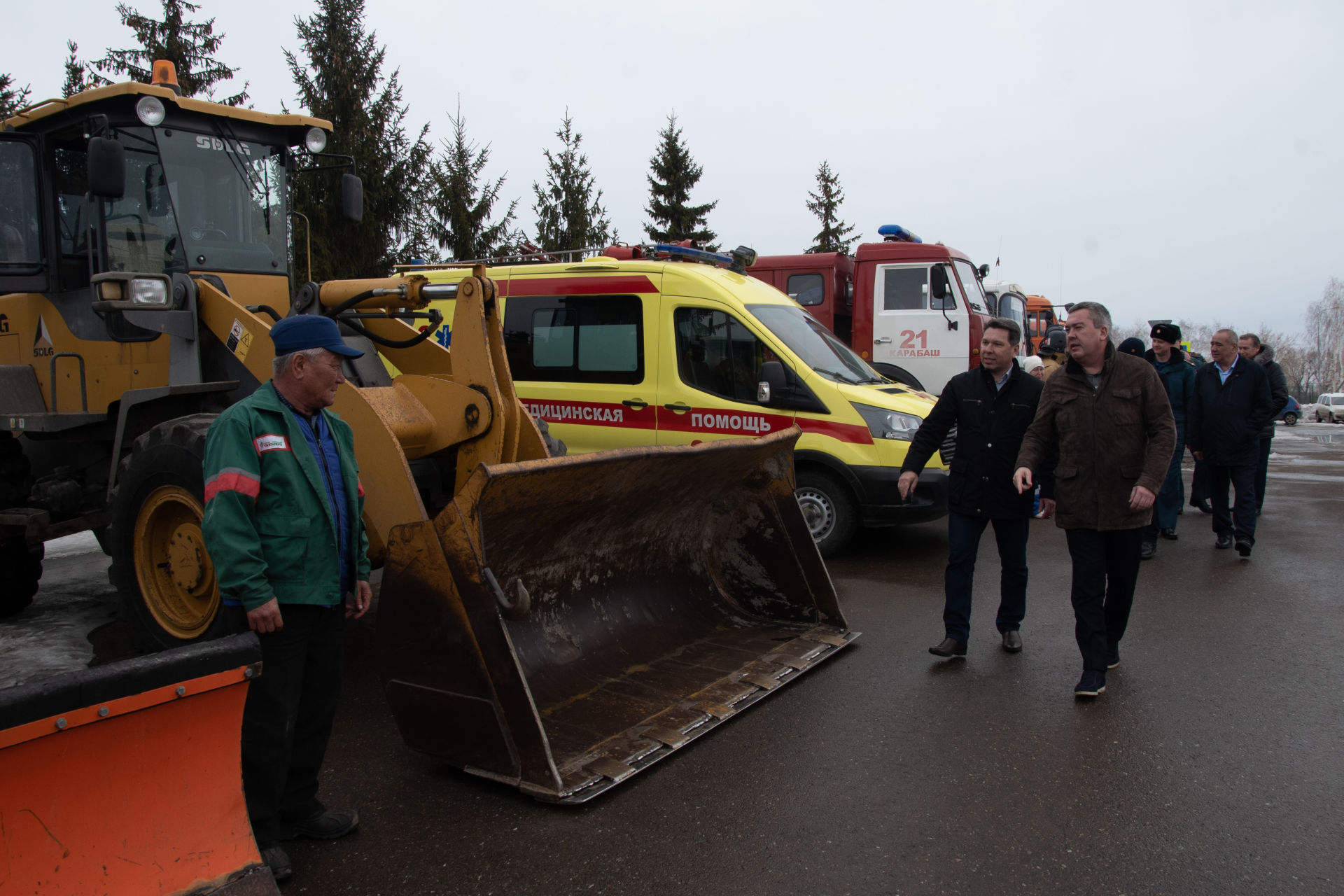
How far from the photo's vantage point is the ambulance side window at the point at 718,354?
7.56 metres

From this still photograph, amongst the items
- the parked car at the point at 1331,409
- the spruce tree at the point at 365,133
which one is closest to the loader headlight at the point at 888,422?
the spruce tree at the point at 365,133

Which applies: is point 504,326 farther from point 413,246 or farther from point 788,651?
point 413,246

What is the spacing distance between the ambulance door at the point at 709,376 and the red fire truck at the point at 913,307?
189 inches

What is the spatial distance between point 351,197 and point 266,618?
4.04 m

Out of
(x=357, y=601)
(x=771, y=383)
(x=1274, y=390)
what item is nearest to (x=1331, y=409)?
(x=1274, y=390)

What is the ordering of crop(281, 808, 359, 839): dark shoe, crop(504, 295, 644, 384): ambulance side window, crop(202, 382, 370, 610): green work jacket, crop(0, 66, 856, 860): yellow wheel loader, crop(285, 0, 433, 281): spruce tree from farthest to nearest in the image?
crop(285, 0, 433, 281): spruce tree < crop(504, 295, 644, 384): ambulance side window < crop(0, 66, 856, 860): yellow wheel loader < crop(281, 808, 359, 839): dark shoe < crop(202, 382, 370, 610): green work jacket

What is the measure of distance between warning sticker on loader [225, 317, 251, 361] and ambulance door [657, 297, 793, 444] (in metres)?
3.58

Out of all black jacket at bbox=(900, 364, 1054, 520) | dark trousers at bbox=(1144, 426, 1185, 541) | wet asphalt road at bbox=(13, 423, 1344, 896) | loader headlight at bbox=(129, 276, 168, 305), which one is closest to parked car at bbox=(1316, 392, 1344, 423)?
dark trousers at bbox=(1144, 426, 1185, 541)

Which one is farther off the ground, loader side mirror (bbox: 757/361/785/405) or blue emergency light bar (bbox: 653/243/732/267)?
blue emergency light bar (bbox: 653/243/732/267)

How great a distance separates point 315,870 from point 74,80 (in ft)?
73.4

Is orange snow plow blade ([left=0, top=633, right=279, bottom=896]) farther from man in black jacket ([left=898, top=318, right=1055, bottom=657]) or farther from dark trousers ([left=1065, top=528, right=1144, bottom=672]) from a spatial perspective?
dark trousers ([left=1065, top=528, right=1144, bottom=672])

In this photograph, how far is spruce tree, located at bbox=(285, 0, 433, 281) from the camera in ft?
54.4

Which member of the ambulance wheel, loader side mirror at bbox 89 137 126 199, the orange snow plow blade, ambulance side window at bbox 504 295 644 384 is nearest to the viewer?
the orange snow plow blade

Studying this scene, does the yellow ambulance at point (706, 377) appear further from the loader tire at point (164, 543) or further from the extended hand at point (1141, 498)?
the loader tire at point (164, 543)
